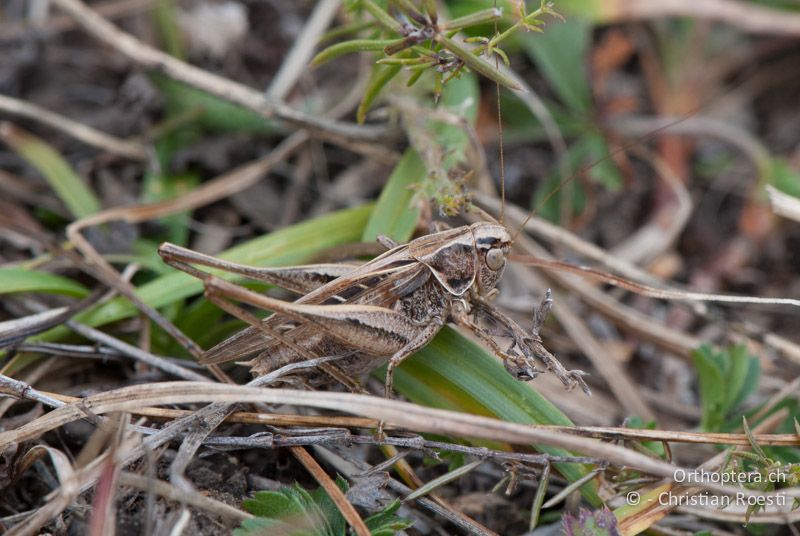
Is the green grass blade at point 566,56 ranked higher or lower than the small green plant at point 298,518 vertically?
higher

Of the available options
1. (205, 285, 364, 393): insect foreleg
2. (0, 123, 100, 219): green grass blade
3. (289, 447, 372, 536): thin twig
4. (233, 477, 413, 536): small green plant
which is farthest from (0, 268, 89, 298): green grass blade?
(233, 477, 413, 536): small green plant

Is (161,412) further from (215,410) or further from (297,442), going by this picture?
(297,442)

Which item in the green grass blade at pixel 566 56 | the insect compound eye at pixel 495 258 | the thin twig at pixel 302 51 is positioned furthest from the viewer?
the green grass blade at pixel 566 56

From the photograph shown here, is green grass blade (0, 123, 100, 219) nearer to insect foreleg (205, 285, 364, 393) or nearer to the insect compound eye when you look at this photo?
insect foreleg (205, 285, 364, 393)

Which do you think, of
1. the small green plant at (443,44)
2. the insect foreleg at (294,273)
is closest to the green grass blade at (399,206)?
the insect foreleg at (294,273)

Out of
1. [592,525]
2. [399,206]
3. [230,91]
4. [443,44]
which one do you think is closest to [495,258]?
[399,206]

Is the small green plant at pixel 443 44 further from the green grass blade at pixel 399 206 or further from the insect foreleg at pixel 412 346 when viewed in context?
the insect foreleg at pixel 412 346

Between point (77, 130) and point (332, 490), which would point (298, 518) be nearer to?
point (332, 490)

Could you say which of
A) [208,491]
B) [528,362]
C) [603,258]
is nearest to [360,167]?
[603,258]
